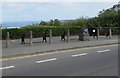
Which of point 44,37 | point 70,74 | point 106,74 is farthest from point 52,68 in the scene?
point 44,37

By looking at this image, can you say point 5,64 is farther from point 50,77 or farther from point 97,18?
point 97,18

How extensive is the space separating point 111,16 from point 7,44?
27904 millimetres

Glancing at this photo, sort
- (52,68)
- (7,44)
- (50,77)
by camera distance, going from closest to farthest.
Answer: (50,77)
(52,68)
(7,44)

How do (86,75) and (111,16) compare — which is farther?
(111,16)

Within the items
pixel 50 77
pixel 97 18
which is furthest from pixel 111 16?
pixel 50 77

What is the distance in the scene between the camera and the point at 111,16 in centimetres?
4200

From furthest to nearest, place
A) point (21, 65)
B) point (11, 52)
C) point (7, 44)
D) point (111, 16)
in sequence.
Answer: point (111, 16), point (7, 44), point (11, 52), point (21, 65)

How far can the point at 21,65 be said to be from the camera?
10828 mm

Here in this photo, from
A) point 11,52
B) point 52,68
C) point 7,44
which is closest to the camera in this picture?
point 52,68

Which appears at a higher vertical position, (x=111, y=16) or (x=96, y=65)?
(x=111, y=16)

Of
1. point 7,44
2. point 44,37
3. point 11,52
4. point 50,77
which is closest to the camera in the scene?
point 50,77

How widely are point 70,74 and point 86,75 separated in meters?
0.52

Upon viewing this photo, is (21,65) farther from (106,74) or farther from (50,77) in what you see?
(106,74)

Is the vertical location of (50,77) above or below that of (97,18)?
below
